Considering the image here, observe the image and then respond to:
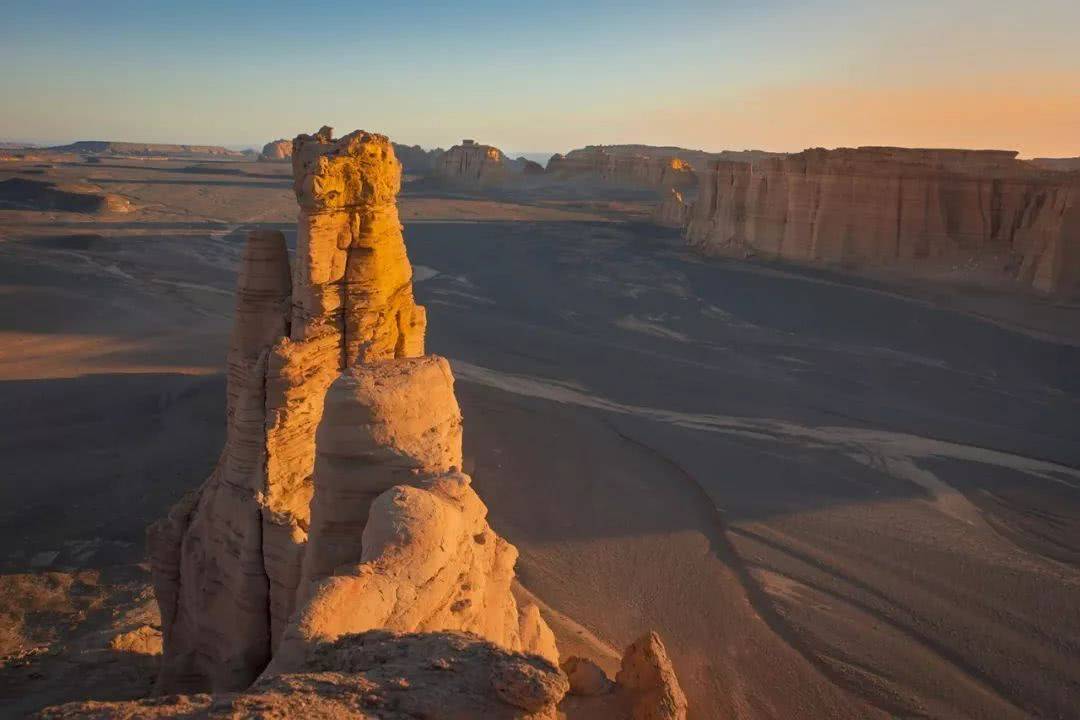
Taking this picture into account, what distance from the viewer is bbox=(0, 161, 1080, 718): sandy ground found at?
35.6 ft

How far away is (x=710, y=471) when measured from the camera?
17.5 meters

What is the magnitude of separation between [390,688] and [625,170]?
90501mm

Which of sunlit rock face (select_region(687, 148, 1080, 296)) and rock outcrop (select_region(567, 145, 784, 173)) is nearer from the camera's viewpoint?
sunlit rock face (select_region(687, 148, 1080, 296))

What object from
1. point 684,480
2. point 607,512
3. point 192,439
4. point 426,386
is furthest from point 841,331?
point 426,386

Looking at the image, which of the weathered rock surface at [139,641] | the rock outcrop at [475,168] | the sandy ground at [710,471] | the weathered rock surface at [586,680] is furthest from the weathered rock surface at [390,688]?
the rock outcrop at [475,168]

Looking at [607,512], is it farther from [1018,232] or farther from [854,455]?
[1018,232]

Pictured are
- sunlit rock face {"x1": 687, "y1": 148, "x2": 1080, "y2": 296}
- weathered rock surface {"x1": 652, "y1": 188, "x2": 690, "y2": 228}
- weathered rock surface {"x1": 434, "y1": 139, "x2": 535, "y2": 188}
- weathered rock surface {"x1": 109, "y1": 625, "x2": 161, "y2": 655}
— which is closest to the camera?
weathered rock surface {"x1": 109, "y1": 625, "x2": 161, "y2": 655}

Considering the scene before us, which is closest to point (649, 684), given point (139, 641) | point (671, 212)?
point (139, 641)

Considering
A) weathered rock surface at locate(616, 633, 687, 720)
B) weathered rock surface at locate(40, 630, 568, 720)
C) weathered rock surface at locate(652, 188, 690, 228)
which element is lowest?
weathered rock surface at locate(616, 633, 687, 720)

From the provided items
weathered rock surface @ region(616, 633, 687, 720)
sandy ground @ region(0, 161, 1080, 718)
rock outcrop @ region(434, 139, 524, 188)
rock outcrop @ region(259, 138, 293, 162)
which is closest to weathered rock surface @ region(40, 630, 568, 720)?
weathered rock surface @ region(616, 633, 687, 720)

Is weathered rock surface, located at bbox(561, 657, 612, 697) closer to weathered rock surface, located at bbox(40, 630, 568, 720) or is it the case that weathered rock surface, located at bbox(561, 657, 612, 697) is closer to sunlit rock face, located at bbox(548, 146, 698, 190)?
weathered rock surface, located at bbox(40, 630, 568, 720)

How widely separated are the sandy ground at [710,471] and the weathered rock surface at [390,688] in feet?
21.0

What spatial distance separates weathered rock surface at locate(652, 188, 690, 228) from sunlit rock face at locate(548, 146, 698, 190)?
1948cm

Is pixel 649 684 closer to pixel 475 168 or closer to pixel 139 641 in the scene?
pixel 139 641
